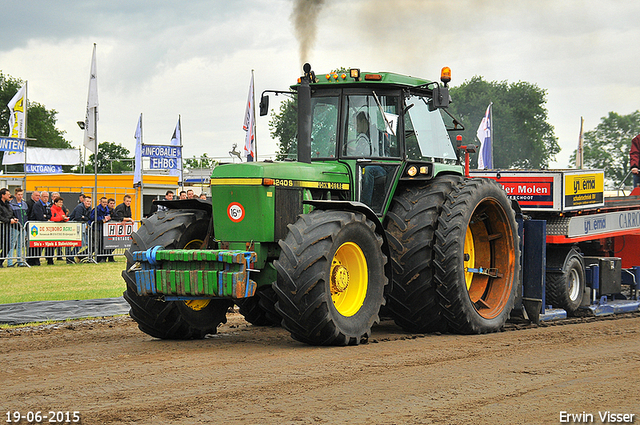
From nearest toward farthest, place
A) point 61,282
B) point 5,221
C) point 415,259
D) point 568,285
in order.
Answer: point 415,259 → point 568,285 → point 61,282 → point 5,221

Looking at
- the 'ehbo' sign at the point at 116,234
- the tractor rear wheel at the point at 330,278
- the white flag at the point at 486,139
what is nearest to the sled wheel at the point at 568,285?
the tractor rear wheel at the point at 330,278

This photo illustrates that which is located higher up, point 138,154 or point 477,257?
point 138,154

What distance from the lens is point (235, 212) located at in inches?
300

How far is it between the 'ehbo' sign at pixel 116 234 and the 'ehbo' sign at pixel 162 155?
4.71m

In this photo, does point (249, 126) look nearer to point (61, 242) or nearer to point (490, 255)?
point (61, 242)

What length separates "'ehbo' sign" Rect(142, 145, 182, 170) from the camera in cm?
2458

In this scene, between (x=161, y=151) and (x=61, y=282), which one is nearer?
(x=61, y=282)

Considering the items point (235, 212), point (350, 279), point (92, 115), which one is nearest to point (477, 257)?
point (350, 279)

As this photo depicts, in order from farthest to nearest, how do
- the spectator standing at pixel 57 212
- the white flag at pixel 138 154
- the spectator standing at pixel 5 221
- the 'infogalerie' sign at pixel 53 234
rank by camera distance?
1. the white flag at pixel 138 154
2. the spectator standing at pixel 57 212
3. the 'infogalerie' sign at pixel 53 234
4. the spectator standing at pixel 5 221

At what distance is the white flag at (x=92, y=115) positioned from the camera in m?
21.5

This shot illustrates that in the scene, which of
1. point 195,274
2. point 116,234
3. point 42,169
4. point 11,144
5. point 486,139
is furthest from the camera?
point 42,169

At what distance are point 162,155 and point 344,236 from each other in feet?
61.3

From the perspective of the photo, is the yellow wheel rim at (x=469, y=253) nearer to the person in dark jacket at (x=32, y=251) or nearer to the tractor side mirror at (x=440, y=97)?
the tractor side mirror at (x=440, y=97)

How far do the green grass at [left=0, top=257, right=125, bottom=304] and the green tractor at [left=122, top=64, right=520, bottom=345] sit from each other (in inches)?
179
